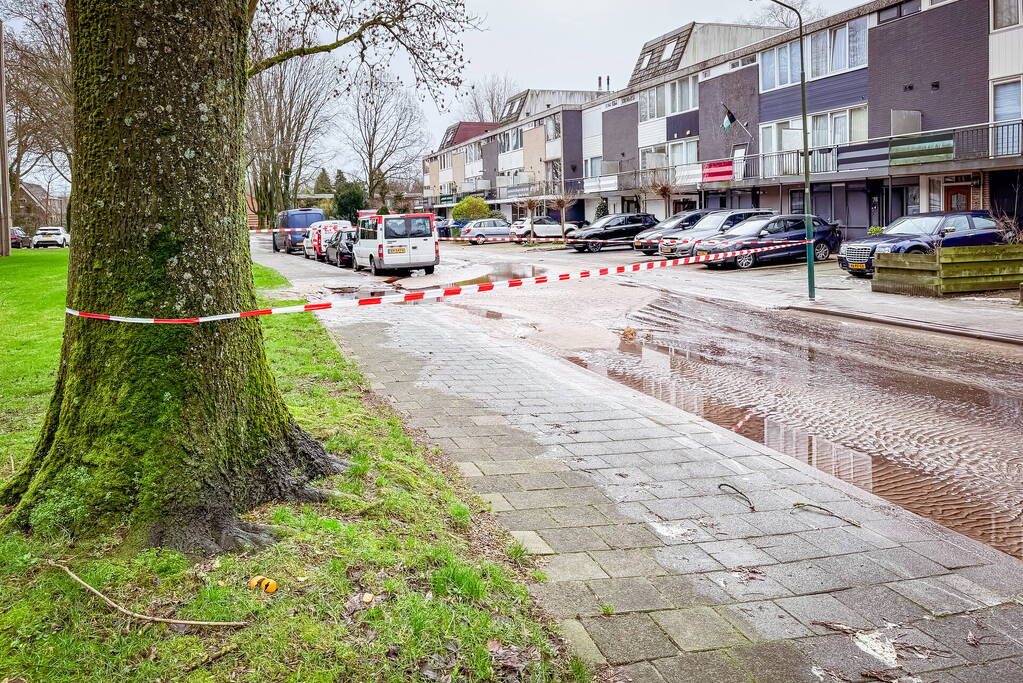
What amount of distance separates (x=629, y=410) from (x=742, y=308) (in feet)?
34.2

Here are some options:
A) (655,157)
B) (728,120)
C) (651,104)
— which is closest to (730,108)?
(728,120)

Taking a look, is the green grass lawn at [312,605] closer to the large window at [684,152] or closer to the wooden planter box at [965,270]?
the wooden planter box at [965,270]

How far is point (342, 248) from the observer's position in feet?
106

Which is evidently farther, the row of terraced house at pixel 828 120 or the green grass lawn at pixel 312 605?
the row of terraced house at pixel 828 120

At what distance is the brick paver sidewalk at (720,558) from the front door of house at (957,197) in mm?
24135

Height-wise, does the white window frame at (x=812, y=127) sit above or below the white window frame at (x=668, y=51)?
below

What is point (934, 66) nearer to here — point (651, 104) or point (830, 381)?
point (651, 104)

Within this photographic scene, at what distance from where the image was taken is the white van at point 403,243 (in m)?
27.2

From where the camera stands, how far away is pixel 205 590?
3.74m

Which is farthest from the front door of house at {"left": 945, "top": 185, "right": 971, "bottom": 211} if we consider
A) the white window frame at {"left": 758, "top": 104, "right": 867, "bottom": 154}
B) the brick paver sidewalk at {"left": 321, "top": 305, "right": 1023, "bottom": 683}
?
the brick paver sidewalk at {"left": 321, "top": 305, "right": 1023, "bottom": 683}

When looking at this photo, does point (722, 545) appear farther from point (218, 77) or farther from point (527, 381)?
point (527, 381)

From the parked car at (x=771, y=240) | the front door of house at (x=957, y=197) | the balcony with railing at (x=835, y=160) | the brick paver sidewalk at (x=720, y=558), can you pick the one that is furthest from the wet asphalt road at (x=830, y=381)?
the front door of house at (x=957, y=197)

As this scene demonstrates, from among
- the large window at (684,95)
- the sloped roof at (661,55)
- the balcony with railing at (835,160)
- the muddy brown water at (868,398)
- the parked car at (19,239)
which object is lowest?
the muddy brown water at (868,398)

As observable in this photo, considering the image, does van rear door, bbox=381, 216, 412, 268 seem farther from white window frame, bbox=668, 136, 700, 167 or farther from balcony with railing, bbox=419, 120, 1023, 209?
white window frame, bbox=668, 136, 700, 167
